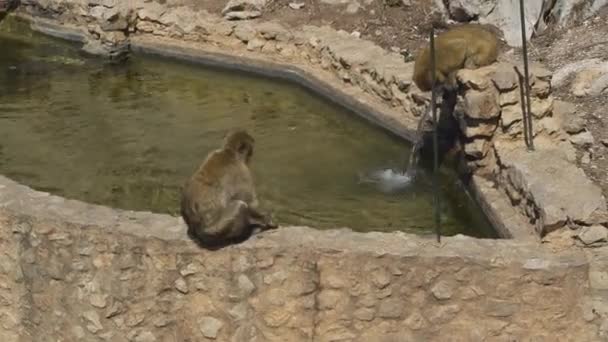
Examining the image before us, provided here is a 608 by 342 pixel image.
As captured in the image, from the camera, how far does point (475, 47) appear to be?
9.21 m

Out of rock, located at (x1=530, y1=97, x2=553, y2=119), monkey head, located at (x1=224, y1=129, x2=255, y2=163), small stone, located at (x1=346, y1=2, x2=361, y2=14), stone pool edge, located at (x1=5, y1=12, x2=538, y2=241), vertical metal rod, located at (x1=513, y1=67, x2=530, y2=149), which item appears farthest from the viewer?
small stone, located at (x1=346, y1=2, x2=361, y2=14)

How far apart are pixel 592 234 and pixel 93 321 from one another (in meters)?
3.87

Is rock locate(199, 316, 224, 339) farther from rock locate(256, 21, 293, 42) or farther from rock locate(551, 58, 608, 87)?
rock locate(256, 21, 293, 42)

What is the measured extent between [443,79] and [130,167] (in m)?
3.66

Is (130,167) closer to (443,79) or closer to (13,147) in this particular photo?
(13,147)

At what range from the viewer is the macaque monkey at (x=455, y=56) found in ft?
30.2

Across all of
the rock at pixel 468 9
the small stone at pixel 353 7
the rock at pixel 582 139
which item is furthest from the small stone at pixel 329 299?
the small stone at pixel 353 7

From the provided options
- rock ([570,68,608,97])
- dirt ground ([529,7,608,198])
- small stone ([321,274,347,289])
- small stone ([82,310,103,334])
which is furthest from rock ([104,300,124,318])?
rock ([570,68,608,97])

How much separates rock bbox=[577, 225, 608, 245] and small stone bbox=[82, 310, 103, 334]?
3.72 m

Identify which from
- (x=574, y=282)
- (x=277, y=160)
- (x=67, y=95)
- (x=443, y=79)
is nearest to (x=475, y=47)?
(x=443, y=79)

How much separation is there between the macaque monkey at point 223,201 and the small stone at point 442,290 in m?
1.31

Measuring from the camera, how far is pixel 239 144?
6.65m

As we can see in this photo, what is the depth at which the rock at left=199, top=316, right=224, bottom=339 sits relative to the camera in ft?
21.8

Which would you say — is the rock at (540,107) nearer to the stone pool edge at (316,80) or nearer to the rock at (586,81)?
the stone pool edge at (316,80)
